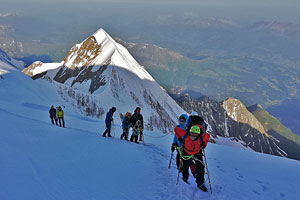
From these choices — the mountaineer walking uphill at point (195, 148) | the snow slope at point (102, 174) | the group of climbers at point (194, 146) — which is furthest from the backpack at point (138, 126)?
the mountaineer walking uphill at point (195, 148)

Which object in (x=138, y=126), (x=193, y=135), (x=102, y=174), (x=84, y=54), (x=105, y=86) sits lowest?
(x=102, y=174)

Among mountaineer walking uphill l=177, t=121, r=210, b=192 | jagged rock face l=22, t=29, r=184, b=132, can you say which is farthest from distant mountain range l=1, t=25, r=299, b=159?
mountaineer walking uphill l=177, t=121, r=210, b=192

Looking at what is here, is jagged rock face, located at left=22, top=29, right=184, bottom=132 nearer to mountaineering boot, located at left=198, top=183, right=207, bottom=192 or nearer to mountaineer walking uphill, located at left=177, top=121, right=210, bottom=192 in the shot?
mountaineer walking uphill, located at left=177, top=121, right=210, bottom=192

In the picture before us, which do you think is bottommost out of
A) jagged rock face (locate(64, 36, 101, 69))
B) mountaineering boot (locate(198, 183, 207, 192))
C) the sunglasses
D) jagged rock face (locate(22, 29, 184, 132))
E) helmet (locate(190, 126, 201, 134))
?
mountaineering boot (locate(198, 183, 207, 192))

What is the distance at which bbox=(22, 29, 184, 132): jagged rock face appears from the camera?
2168 inches

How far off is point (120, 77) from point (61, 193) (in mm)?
69330

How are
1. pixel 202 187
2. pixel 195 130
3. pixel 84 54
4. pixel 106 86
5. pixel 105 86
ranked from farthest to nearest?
pixel 84 54 → pixel 105 86 → pixel 106 86 → pixel 202 187 → pixel 195 130

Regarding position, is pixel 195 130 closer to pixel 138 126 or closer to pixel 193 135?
pixel 193 135

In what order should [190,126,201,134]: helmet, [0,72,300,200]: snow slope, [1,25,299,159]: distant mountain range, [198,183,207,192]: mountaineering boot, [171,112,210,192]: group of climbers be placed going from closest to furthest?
1. [0,72,300,200]: snow slope
2. [190,126,201,134]: helmet
3. [171,112,210,192]: group of climbers
4. [198,183,207,192]: mountaineering boot
5. [1,25,299,159]: distant mountain range

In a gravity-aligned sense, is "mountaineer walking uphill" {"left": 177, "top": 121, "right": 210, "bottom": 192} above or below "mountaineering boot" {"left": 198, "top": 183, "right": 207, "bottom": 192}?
above

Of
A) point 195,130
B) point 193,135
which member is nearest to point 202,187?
point 193,135

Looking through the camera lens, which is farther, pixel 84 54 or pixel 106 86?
pixel 84 54

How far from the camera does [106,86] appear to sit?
221 ft

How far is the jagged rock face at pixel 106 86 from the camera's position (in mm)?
55062
